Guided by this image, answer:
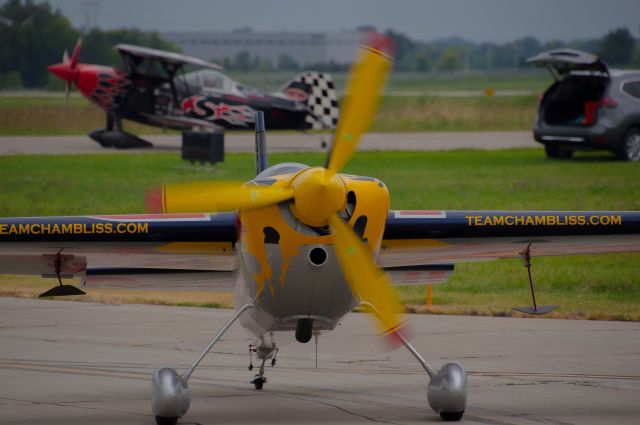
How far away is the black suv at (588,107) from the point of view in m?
33.1

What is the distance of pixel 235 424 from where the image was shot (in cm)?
970

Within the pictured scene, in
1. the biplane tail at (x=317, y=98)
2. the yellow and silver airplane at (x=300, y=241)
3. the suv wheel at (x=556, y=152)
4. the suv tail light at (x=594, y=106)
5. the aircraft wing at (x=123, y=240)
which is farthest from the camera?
the biplane tail at (x=317, y=98)

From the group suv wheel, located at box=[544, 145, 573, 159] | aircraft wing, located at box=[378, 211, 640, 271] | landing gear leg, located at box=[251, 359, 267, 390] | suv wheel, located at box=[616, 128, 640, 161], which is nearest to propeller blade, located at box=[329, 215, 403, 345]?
aircraft wing, located at box=[378, 211, 640, 271]

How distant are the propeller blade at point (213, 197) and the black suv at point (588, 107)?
25.4 m

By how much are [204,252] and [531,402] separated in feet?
10.4

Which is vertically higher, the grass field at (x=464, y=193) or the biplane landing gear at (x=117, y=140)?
the grass field at (x=464, y=193)

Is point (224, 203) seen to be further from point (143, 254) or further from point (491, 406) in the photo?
point (491, 406)

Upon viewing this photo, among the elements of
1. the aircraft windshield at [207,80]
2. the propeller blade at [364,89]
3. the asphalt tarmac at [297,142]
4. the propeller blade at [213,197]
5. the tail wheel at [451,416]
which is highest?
the propeller blade at [364,89]

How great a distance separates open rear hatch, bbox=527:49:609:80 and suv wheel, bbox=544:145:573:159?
267cm

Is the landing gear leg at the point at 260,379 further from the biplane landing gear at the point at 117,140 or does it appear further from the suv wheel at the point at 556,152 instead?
the biplane landing gear at the point at 117,140

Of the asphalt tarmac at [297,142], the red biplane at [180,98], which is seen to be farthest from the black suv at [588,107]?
the red biplane at [180,98]

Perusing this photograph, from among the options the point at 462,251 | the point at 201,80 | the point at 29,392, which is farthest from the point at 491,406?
the point at 201,80

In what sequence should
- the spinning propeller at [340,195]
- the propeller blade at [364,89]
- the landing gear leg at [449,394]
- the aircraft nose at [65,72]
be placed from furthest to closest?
the aircraft nose at [65,72] < the landing gear leg at [449,394] < the propeller blade at [364,89] < the spinning propeller at [340,195]

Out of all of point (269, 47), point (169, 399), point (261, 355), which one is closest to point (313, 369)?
point (261, 355)
